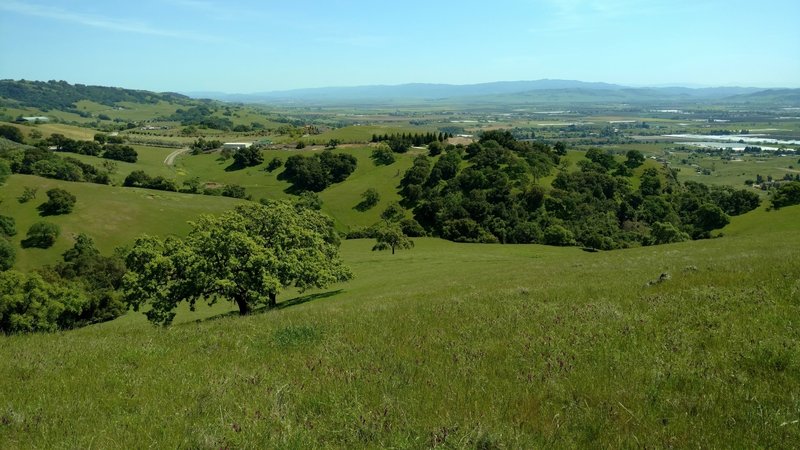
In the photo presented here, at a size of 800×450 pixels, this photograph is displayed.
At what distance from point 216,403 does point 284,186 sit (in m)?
173

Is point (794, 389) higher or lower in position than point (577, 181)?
higher

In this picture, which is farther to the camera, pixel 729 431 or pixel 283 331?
pixel 283 331

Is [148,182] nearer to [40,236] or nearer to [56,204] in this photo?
[56,204]

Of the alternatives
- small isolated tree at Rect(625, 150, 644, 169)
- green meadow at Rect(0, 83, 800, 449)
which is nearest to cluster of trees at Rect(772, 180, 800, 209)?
small isolated tree at Rect(625, 150, 644, 169)

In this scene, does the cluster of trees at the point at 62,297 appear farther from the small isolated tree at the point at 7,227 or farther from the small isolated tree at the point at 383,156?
the small isolated tree at the point at 383,156

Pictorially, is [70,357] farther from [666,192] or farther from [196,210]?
[666,192]

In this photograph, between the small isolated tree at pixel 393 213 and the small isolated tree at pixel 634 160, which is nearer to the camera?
the small isolated tree at pixel 393 213

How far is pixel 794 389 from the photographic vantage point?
6.52m

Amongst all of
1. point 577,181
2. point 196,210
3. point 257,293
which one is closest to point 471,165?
point 577,181

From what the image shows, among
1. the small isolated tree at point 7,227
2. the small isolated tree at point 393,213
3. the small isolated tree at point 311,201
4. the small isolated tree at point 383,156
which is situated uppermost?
the small isolated tree at point 383,156

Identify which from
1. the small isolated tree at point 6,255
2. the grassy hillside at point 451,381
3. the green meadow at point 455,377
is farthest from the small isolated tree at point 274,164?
the grassy hillside at point 451,381

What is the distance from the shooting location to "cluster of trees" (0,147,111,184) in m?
139

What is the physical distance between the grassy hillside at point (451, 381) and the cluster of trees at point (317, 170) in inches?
6459

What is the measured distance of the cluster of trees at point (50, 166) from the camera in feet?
457
